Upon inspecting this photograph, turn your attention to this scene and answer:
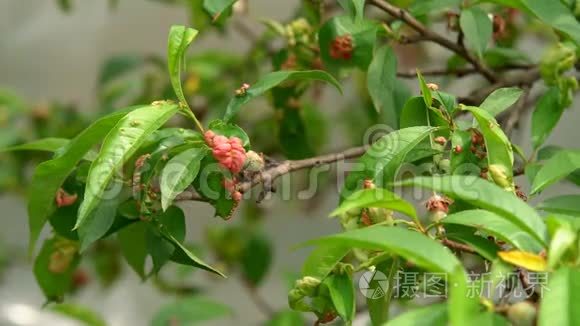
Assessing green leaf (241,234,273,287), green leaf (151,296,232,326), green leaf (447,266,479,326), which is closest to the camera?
green leaf (447,266,479,326)

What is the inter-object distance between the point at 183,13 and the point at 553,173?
1.56m

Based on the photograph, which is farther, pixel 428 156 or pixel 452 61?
pixel 452 61

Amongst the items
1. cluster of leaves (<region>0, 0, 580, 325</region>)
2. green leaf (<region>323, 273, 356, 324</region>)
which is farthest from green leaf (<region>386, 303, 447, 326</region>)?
green leaf (<region>323, 273, 356, 324</region>)

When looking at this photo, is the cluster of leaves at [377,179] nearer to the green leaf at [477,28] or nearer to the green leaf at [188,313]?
the green leaf at [477,28]

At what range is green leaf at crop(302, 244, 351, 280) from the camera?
636 mm

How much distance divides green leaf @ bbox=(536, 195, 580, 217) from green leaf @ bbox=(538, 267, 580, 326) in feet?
0.68

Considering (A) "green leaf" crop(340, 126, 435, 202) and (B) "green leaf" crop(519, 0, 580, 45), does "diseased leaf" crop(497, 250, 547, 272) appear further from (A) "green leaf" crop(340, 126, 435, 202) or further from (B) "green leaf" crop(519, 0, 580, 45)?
(B) "green leaf" crop(519, 0, 580, 45)

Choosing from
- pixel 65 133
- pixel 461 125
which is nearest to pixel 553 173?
pixel 461 125

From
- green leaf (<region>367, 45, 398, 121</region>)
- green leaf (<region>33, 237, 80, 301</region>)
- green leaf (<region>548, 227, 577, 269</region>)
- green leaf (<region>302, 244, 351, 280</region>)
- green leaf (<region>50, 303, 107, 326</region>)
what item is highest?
green leaf (<region>548, 227, 577, 269</region>)

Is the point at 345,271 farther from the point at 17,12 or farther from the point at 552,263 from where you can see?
the point at 17,12

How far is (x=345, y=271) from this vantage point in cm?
65

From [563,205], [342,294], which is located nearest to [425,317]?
[342,294]

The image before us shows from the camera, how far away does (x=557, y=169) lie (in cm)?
67

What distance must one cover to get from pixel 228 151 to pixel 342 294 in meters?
0.13
